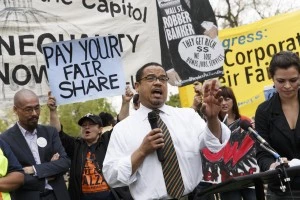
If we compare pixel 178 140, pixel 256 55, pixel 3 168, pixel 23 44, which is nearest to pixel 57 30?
pixel 23 44

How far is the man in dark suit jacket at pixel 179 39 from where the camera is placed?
7348 millimetres

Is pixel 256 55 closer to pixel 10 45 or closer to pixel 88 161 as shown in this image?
pixel 88 161

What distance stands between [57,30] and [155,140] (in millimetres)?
3006

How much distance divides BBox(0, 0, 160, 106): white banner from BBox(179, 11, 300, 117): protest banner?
82.8 inches

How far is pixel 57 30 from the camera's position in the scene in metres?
6.50

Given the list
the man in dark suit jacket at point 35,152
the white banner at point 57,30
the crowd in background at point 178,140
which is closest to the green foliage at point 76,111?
the white banner at point 57,30

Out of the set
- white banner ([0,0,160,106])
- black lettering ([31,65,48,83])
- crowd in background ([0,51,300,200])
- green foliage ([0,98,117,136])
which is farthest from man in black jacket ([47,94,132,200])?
green foliage ([0,98,117,136])

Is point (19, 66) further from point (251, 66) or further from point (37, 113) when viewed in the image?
point (251, 66)

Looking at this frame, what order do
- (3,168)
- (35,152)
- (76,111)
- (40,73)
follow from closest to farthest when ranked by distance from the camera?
(3,168), (35,152), (40,73), (76,111)

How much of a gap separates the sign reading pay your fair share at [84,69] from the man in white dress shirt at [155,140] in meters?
2.06

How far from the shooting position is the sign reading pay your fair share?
619cm

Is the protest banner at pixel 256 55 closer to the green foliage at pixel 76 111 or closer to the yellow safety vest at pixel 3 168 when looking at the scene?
the yellow safety vest at pixel 3 168

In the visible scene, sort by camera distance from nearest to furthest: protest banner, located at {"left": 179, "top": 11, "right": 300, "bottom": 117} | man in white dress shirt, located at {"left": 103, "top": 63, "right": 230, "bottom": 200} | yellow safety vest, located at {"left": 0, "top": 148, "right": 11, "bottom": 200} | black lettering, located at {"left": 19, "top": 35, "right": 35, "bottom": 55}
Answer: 1. man in white dress shirt, located at {"left": 103, "top": 63, "right": 230, "bottom": 200}
2. yellow safety vest, located at {"left": 0, "top": 148, "right": 11, "bottom": 200}
3. black lettering, located at {"left": 19, "top": 35, "right": 35, "bottom": 55}
4. protest banner, located at {"left": 179, "top": 11, "right": 300, "bottom": 117}

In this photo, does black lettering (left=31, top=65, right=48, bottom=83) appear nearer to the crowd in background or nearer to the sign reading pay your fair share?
the sign reading pay your fair share
